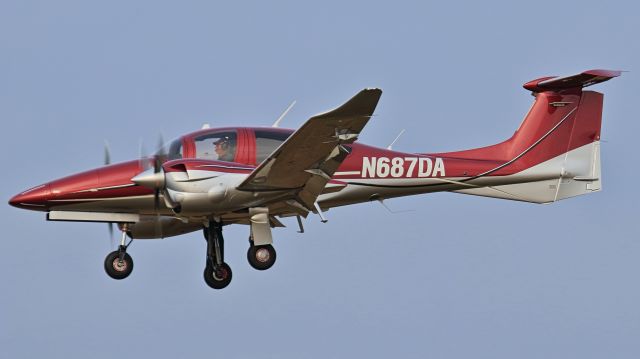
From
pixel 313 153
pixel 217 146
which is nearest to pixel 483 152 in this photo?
pixel 313 153

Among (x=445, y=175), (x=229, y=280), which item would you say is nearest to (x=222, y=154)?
(x=229, y=280)

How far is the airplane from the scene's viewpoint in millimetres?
19781

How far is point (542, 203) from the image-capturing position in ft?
76.6

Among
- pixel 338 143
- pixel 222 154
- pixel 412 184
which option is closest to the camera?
pixel 338 143

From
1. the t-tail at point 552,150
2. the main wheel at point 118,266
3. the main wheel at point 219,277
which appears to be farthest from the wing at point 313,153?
the t-tail at point 552,150

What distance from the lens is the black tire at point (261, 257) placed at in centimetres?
2083

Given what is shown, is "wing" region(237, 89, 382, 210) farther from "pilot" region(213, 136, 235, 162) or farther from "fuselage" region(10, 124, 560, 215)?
"pilot" region(213, 136, 235, 162)

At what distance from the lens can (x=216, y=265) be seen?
858 inches

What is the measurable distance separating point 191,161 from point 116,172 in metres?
1.82

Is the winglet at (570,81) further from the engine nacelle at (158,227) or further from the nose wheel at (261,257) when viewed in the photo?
the engine nacelle at (158,227)

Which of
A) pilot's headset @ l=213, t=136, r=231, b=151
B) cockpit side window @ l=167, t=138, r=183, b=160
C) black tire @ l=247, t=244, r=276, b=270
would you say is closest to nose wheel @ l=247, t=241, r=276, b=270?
black tire @ l=247, t=244, r=276, b=270

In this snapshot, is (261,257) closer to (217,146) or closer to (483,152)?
(217,146)

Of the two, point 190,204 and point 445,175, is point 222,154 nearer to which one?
point 190,204

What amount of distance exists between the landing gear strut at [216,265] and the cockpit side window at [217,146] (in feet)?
4.96
